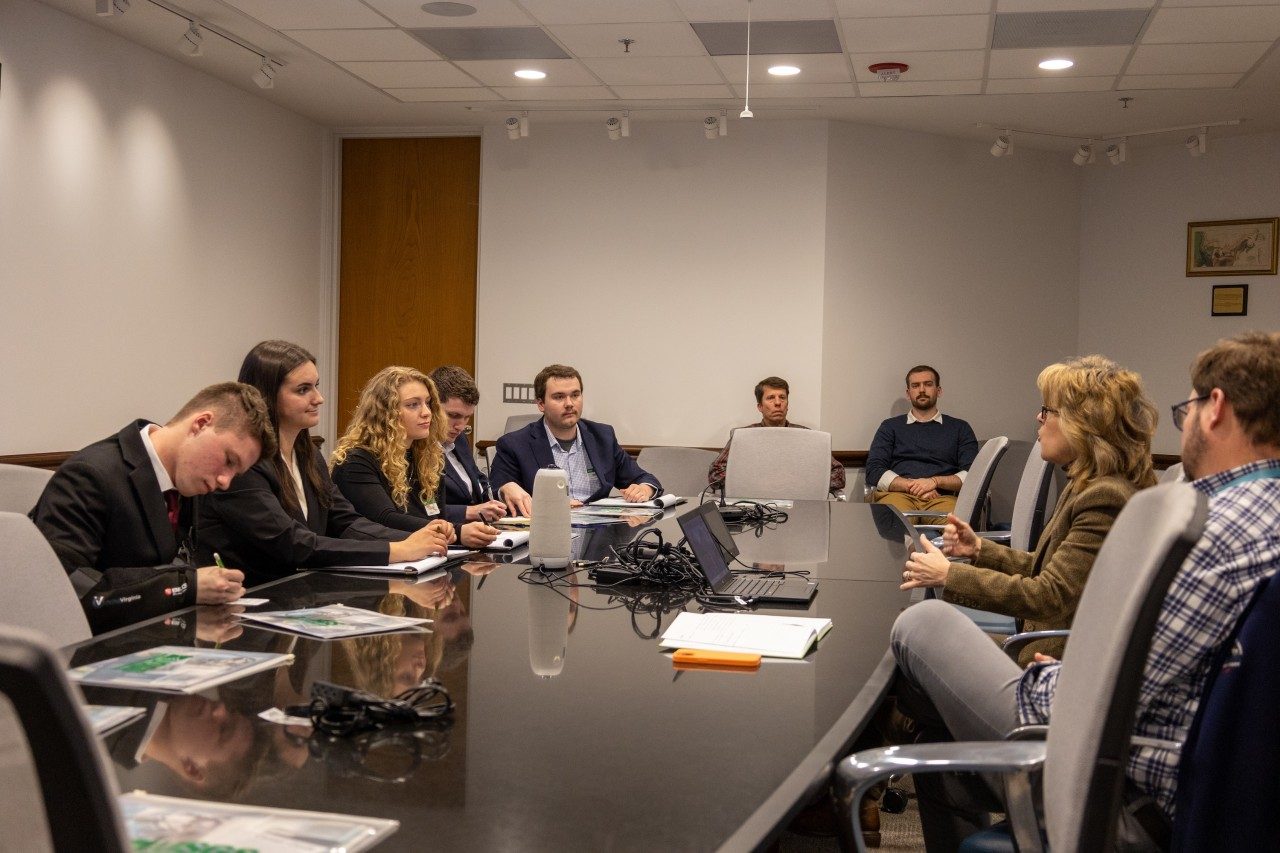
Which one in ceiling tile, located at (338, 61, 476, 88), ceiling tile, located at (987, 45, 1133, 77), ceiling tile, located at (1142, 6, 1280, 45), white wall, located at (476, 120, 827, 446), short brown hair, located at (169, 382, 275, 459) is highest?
ceiling tile, located at (338, 61, 476, 88)

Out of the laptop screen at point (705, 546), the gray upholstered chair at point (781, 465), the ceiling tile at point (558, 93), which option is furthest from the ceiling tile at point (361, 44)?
the laptop screen at point (705, 546)

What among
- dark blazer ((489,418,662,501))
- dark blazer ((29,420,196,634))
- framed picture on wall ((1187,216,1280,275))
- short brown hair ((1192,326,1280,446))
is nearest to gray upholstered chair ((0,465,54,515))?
dark blazer ((29,420,196,634))

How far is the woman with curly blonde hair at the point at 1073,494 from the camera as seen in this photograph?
2637 mm

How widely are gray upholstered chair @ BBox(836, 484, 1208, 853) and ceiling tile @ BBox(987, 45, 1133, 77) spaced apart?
4.77 metres

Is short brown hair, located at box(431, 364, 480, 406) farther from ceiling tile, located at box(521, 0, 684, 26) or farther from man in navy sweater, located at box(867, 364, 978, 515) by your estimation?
man in navy sweater, located at box(867, 364, 978, 515)

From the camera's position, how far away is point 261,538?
288cm

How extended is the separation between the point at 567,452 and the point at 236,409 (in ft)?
8.48

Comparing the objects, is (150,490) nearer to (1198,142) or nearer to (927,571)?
(927,571)

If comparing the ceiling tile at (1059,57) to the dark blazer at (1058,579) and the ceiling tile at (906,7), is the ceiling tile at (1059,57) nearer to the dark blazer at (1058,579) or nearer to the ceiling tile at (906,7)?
the ceiling tile at (906,7)

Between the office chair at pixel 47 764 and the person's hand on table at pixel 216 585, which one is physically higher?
the office chair at pixel 47 764

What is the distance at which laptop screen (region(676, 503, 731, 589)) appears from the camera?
8.80 feet

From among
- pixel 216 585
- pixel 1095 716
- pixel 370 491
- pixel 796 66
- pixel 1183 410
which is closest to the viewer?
pixel 1095 716

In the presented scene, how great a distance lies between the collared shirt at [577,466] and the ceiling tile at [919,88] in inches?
108

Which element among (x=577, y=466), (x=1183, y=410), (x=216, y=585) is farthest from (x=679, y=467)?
(x=1183, y=410)
